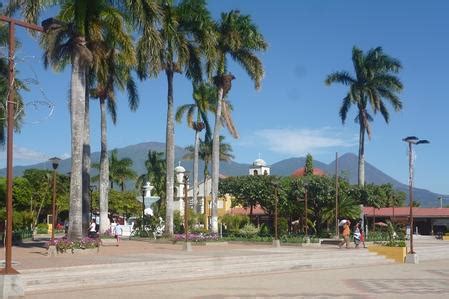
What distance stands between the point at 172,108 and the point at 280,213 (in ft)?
50.6

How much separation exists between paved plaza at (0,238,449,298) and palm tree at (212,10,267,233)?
14395 millimetres

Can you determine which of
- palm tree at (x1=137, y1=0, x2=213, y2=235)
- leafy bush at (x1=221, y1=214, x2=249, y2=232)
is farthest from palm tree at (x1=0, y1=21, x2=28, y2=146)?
leafy bush at (x1=221, y1=214, x2=249, y2=232)

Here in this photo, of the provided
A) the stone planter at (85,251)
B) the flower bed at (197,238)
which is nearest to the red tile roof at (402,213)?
the flower bed at (197,238)

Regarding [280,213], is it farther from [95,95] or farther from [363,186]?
[95,95]

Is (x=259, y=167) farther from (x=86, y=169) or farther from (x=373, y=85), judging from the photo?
(x=86, y=169)

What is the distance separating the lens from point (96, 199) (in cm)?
7094

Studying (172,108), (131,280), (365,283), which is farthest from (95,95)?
(365,283)

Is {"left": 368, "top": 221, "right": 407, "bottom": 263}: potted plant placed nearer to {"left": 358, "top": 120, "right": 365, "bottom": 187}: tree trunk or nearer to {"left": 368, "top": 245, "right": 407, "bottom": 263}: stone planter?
{"left": 368, "top": 245, "right": 407, "bottom": 263}: stone planter

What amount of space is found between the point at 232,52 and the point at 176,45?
5275mm

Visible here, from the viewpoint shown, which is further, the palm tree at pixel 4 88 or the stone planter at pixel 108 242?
the stone planter at pixel 108 242

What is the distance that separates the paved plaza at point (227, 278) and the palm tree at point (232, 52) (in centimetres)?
1439

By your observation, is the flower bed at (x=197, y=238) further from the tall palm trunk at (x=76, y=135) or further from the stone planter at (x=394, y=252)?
the stone planter at (x=394, y=252)

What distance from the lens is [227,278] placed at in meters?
20.0

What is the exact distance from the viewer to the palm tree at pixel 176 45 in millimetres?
34781
